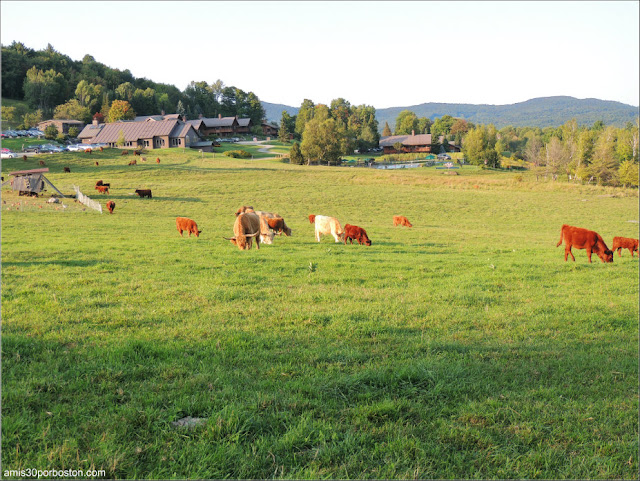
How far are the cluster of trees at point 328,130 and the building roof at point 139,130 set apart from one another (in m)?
28.3

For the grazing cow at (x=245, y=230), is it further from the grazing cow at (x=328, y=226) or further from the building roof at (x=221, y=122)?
the building roof at (x=221, y=122)

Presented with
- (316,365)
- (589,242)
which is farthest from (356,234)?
(316,365)

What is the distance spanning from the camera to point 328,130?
299 ft

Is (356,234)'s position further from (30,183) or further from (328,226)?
(30,183)

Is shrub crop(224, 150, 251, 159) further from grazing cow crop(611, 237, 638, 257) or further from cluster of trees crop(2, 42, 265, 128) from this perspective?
grazing cow crop(611, 237, 638, 257)

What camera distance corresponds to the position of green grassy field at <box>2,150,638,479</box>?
4203 mm

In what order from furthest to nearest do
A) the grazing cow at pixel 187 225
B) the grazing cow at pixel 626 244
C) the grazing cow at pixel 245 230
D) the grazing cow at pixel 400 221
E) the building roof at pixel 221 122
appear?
the building roof at pixel 221 122 < the grazing cow at pixel 400 221 < the grazing cow at pixel 187 225 < the grazing cow at pixel 626 244 < the grazing cow at pixel 245 230

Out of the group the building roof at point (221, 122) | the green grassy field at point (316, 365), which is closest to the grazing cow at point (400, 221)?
the green grassy field at point (316, 365)

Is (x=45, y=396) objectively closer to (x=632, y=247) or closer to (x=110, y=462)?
(x=110, y=462)

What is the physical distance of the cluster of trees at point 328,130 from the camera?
90250mm

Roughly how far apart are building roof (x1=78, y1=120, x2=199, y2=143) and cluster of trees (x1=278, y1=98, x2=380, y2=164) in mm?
28348

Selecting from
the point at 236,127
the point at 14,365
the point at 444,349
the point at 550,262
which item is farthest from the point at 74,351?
the point at 236,127

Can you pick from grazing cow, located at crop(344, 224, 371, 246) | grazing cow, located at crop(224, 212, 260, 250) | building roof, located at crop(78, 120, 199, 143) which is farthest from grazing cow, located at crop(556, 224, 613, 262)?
building roof, located at crop(78, 120, 199, 143)

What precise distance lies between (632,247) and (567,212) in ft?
79.7
